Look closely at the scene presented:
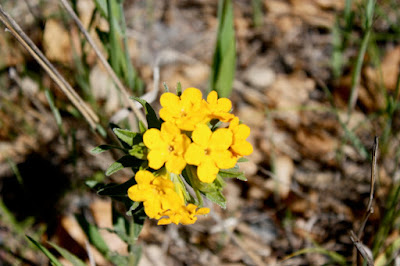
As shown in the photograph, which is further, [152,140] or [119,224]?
[119,224]

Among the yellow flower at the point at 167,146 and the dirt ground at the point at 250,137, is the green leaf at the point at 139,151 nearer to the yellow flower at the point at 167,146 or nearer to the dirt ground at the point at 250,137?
the yellow flower at the point at 167,146

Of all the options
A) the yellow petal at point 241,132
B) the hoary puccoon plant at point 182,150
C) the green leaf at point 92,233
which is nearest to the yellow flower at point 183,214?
the hoary puccoon plant at point 182,150

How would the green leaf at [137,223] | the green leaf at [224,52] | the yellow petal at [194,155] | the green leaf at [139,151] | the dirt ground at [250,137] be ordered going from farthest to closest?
the dirt ground at [250,137] < the green leaf at [224,52] < the green leaf at [137,223] < the green leaf at [139,151] < the yellow petal at [194,155]

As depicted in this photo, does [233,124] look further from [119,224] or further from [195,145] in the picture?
[119,224]

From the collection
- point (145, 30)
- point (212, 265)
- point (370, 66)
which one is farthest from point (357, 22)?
point (212, 265)

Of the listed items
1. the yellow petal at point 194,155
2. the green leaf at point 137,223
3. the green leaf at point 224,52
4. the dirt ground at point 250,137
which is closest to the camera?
the yellow petal at point 194,155

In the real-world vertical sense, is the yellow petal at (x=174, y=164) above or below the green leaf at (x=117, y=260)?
above

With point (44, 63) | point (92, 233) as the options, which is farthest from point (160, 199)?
point (44, 63)

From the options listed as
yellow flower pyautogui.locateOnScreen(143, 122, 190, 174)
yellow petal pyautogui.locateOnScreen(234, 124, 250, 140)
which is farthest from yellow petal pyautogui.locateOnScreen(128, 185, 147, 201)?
yellow petal pyautogui.locateOnScreen(234, 124, 250, 140)
